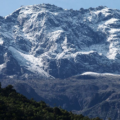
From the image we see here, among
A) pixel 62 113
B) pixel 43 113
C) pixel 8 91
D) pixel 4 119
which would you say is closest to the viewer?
pixel 4 119

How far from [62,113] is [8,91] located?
32501mm

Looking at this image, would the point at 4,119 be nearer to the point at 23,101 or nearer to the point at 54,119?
the point at 54,119

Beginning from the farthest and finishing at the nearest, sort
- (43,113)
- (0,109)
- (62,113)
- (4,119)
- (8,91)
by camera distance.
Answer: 1. (8,91)
2. (62,113)
3. (43,113)
4. (0,109)
5. (4,119)

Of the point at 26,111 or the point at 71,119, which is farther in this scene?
the point at 71,119

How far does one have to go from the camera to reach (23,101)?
18300 cm

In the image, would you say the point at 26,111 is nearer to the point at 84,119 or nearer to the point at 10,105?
the point at 10,105

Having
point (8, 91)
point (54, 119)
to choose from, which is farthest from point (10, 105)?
point (8, 91)

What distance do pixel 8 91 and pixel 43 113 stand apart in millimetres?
37670

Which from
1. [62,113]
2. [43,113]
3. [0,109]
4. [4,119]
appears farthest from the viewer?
[62,113]

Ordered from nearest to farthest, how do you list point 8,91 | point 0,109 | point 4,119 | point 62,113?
point 4,119, point 0,109, point 62,113, point 8,91

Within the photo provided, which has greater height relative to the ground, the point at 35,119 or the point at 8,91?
the point at 8,91

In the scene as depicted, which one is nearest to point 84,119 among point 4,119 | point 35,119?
point 35,119

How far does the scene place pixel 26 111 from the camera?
508ft

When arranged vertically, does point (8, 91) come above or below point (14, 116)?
above
